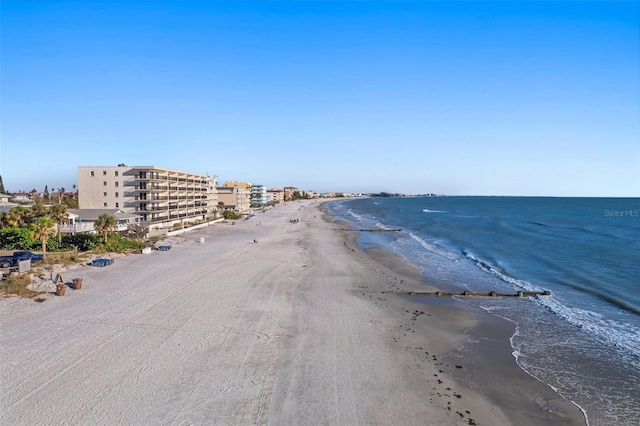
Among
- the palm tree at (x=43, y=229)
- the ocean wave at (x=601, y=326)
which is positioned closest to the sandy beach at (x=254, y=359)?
the ocean wave at (x=601, y=326)

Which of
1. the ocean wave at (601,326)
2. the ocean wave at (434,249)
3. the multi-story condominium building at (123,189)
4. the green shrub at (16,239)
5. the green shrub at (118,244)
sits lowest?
the ocean wave at (601,326)

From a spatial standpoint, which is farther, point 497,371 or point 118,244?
point 118,244

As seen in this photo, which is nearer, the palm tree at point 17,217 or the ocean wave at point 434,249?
the palm tree at point 17,217

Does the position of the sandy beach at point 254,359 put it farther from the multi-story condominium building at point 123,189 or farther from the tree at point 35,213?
the multi-story condominium building at point 123,189

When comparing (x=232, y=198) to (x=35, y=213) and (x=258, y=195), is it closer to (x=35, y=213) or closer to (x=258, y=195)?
(x=258, y=195)

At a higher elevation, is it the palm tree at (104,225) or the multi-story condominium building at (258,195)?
the multi-story condominium building at (258,195)

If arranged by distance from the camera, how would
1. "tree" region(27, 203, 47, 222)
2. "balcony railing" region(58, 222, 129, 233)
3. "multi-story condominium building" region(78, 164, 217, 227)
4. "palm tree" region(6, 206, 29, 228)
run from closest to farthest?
"palm tree" region(6, 206, 29, 228) → "balcony railing" region(58, 222, 129, 233) → "tree" region(27, 203, 47, 222) → "multi-story condominium building" region(78, 164, 217, 227)

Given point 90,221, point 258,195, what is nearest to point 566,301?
point 90,221

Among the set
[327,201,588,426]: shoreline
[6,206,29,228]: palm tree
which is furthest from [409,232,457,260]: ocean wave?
[6,206,29,228]: palm tree

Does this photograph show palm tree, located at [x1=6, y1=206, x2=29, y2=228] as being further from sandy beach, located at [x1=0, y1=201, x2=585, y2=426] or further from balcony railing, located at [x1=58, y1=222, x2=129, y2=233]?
sandy beach, located at [x1=0, y1=201, x2=585, y2=426]

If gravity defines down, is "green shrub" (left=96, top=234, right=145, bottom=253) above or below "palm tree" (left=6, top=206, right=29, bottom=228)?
below
